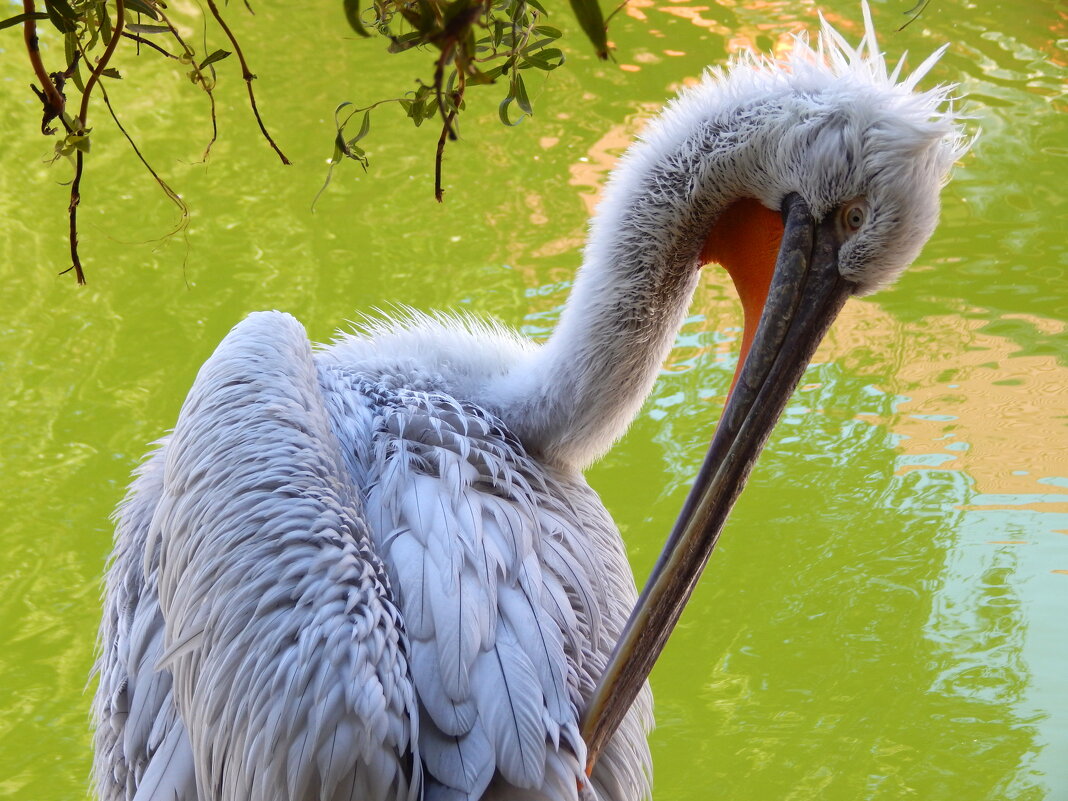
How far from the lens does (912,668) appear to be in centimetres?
372

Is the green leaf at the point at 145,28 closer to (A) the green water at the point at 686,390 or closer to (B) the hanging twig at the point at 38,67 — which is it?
(B) the hanging twig at the point at 38,67

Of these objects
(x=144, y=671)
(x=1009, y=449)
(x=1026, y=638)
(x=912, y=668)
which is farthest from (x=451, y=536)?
(x=1009, y=449)

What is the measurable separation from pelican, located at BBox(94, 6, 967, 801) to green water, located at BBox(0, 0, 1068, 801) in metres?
0.96

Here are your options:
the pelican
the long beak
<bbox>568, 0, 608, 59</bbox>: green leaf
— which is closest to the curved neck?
the pelican

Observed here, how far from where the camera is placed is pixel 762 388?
6.98 feet

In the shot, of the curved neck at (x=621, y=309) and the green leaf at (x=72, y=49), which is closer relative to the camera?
the green leaf at (x=72, y=49)

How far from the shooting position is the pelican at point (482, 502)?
1811 millimetres

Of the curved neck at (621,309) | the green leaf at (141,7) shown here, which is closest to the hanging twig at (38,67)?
the green leaf at (141,7)

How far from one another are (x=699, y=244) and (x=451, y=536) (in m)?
0.80

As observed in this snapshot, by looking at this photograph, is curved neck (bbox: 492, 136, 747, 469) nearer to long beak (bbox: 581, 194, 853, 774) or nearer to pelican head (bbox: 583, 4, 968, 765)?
pelican head (bbox: 583, 4, 968, 765)

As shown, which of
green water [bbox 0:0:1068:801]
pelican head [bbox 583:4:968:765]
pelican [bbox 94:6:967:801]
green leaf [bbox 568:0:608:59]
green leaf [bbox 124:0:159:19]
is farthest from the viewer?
green water [bbox 0:0:1068:801]

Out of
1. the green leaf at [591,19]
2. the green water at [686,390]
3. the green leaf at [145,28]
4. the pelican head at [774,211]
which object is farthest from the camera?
the green water at [686,390]

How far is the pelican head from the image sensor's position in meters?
2.04

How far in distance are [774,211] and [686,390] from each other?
2.53 m
